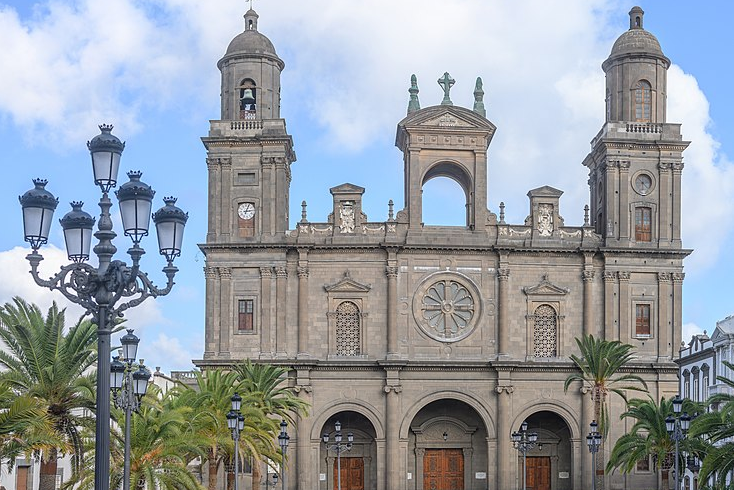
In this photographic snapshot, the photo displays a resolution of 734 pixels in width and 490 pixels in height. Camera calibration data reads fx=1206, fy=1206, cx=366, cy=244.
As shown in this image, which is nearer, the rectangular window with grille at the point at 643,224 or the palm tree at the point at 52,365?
the palm tree at the point at 52,365

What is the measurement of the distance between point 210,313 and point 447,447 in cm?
1455

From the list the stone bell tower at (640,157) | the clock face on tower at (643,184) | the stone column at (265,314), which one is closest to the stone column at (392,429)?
the stone column at (265,314)

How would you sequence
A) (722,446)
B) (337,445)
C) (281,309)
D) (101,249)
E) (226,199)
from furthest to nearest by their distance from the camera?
(226,199) → (281,309) → (337,445) → (722,446) → (101,249)

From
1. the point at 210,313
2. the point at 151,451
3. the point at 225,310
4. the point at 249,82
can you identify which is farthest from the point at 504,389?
the point at 151,451

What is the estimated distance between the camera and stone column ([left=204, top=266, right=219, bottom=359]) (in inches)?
2453

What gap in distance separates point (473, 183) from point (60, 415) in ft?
111

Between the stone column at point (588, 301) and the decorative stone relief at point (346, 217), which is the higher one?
the decorative stone relief at point (346, 217)

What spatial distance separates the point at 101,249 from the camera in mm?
20219

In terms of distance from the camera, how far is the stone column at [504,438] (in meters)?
61.7

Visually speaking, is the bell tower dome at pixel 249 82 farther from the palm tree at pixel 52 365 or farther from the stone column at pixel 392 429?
the palm tree at pixel 52 365

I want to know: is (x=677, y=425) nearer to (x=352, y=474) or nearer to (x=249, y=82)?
(x=352, y=474)

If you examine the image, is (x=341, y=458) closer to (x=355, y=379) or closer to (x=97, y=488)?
(x=355, y=379)

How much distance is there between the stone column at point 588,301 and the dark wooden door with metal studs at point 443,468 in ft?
31.0

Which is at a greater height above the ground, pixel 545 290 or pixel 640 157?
pixel 640 157
